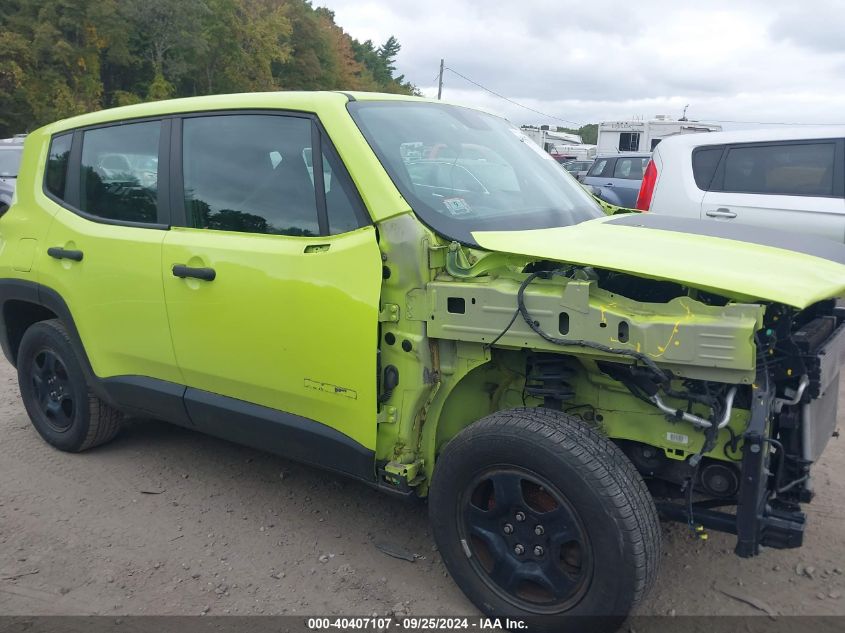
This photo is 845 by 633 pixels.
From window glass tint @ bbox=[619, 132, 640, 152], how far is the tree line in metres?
23.1

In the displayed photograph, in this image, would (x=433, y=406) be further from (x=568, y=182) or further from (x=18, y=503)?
(x=18, y=503)

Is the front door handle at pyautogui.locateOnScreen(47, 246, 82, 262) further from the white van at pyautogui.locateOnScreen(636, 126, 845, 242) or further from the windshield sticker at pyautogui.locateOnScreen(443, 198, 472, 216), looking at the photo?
the white van at pyautogui.locateOnScreen(636, 126, 845, 242)

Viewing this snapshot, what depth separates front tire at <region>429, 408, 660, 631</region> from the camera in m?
2.39

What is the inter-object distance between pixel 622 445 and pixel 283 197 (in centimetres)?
173

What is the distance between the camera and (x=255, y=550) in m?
3.34

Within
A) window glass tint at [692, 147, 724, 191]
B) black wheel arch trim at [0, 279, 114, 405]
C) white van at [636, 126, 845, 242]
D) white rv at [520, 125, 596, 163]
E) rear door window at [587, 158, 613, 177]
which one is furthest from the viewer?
white rv at [520, 125, 596, 163]

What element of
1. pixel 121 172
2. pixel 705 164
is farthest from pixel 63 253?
pixel 705 164

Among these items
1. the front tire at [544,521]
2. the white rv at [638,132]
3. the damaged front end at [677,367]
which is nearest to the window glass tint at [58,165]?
the damaged front end at [677,367]

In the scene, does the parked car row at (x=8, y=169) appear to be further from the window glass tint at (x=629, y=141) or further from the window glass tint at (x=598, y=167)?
the window glass tint at (x=629, y=141)

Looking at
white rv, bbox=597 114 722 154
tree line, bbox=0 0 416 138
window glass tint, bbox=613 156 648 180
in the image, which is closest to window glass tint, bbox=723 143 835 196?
window glass tint, bbox=613 156 648 180

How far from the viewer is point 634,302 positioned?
8.04ft

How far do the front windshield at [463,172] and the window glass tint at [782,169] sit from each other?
12.1 feet

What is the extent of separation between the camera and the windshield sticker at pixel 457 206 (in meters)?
2.95

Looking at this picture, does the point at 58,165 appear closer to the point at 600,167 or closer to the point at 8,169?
the point at 8,169
